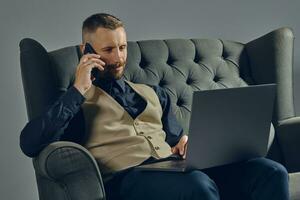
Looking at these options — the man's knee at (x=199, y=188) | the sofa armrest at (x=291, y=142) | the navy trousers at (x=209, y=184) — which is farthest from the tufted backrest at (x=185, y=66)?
the man's knee at (x=199, y=188)

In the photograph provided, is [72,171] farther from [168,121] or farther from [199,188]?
[168,121]

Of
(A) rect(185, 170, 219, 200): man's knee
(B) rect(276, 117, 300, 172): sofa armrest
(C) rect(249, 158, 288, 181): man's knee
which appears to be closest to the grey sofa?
(B) rect(276, 117, 300, 172): sofa armrest

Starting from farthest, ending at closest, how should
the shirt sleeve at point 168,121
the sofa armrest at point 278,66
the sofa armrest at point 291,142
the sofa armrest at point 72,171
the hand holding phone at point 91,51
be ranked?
the sofa armrest at point 278,66, the sofa armrest at point 291,142, the shirt sleeve at point 168,121, the hand holding phone at point 91,51, the sofa armrest at point 72,171

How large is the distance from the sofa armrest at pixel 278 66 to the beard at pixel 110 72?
676 mm

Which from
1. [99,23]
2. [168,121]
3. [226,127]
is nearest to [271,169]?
[226,127]

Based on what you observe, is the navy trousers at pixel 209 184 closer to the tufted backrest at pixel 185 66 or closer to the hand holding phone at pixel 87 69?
the hand holding phone at pixel 87 69

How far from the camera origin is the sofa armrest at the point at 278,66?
2.14 meters

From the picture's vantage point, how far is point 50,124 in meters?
1.53

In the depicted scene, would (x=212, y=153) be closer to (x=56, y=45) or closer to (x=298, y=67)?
(x=56, y=45)

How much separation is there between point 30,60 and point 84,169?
0.53 metres

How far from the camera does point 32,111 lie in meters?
1.75

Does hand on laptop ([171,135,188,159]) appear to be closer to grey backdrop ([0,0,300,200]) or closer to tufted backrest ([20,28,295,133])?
tufted backrest ([20,28,295,133])

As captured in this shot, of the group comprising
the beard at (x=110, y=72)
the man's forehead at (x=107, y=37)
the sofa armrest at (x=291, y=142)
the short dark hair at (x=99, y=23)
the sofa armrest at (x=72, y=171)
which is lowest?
the sofa armrest at (x=291, y=142)

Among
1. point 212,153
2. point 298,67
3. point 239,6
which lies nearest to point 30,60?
point 212,153
